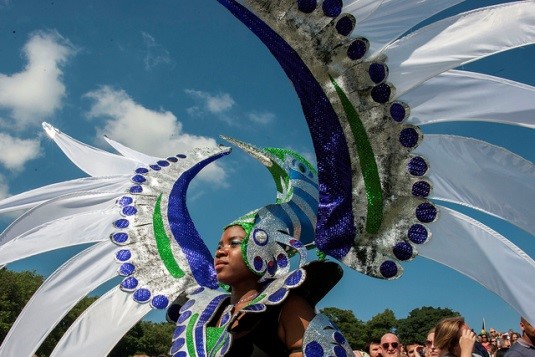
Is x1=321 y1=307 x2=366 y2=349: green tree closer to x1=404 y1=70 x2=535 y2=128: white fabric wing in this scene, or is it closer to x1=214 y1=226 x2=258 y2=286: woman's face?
x1=214 y1=226 x2=258 y2=286: woman's face

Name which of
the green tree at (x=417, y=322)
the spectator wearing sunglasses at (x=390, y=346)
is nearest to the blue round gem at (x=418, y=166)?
the spectator wearing sunglasses at (x=390, y=346)

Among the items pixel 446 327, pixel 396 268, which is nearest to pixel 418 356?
pixel 446 327

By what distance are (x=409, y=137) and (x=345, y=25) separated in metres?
0.61

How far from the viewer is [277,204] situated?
12.3 feet

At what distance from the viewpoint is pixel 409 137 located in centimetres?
312

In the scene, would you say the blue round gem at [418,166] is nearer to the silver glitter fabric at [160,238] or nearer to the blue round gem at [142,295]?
the silver glitter fabric at [160,238]

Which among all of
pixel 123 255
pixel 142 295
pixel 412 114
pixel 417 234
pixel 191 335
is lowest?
pixel 191 335

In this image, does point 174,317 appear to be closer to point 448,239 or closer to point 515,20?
point 448,239

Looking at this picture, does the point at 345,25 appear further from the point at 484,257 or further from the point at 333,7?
the point at 484,257

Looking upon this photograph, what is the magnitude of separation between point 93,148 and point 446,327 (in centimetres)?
335

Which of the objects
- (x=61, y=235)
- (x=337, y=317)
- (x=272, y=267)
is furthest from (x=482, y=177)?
(x=337, y=317)

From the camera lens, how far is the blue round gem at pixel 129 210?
4648 mm

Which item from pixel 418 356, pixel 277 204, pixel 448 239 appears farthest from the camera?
pixel 418 356

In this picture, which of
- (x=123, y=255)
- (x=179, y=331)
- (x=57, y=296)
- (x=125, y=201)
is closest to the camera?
(x=179, y=331)
